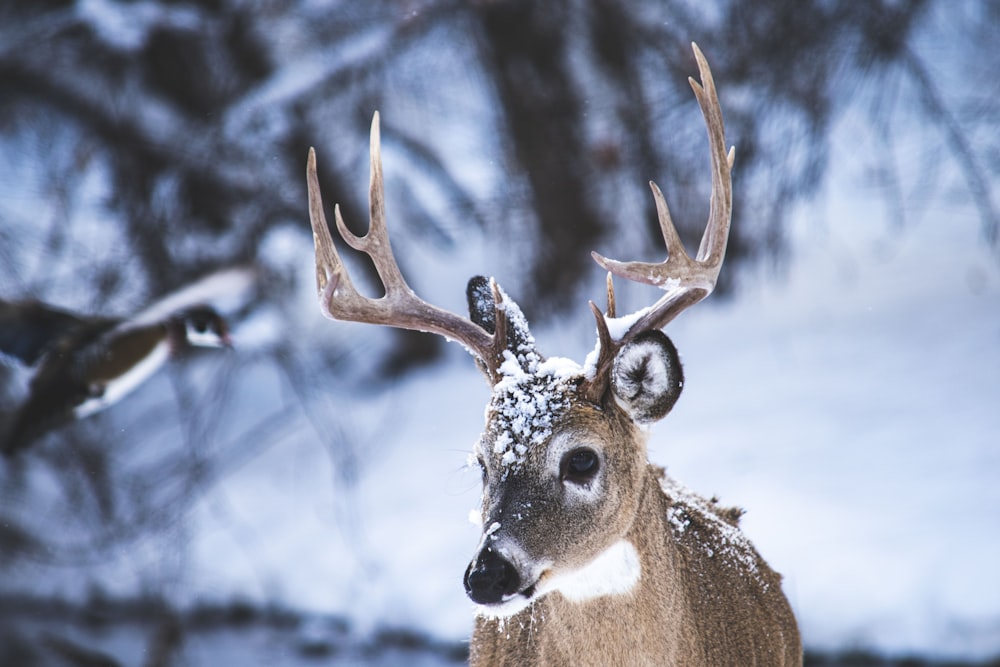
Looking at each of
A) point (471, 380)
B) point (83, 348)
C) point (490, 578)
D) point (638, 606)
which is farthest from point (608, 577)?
point (471, 380)

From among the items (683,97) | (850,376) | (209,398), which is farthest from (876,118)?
(209,398)

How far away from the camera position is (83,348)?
3875 mm

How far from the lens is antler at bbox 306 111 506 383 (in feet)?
8.21

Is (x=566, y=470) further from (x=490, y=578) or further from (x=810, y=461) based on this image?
(x=810, y=461)

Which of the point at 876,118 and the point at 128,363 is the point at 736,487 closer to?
the point at 876,118

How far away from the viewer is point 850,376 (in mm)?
6754

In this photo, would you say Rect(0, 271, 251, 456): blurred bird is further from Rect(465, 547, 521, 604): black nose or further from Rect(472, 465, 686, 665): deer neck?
Rect(465, 547, 521, 604): black nose

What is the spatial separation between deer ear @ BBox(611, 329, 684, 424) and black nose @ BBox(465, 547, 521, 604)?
1.60ft

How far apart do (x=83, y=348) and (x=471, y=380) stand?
4.12 meters

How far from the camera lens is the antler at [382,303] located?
2502 mm

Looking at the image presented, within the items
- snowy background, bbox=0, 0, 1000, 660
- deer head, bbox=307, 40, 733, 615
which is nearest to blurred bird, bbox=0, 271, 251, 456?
snowy background, bbox=0, 0, 1000, 660

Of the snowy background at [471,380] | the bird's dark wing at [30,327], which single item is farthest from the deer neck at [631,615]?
the snowy background at [471,380]

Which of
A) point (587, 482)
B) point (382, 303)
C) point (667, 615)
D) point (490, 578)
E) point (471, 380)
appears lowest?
point (490, 578)


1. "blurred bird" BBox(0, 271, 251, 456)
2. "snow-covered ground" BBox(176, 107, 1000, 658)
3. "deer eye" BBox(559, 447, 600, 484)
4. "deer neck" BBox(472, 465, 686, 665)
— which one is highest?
"snow-covered ground" BBox(176, 107, 1000, 658)
